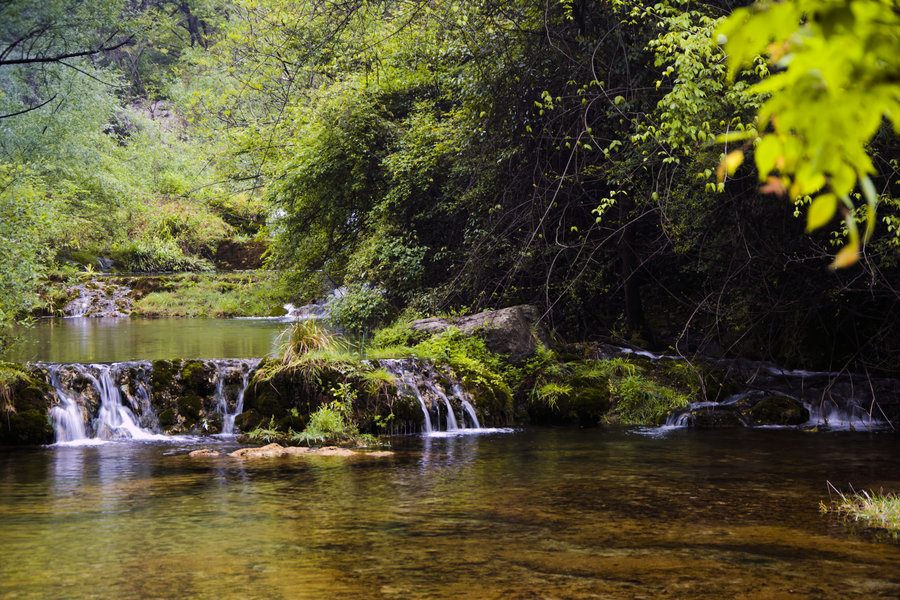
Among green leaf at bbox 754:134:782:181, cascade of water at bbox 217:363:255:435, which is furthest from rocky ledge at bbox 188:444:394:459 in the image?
green leaf at bbox 754:134:782:181

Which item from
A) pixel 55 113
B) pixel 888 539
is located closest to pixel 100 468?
pixel 888 539

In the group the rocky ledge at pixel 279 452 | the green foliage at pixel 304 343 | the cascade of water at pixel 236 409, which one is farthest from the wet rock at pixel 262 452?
the green foliage at pixel 304 343

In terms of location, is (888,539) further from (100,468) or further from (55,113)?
(55,113)

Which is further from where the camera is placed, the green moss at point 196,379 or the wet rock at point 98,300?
the wet rock at point 98,300

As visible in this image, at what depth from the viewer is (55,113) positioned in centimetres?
2158

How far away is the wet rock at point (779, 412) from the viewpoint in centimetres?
1231

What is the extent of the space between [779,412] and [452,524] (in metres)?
7.60

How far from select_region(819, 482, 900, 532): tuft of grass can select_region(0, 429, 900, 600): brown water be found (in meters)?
0.20

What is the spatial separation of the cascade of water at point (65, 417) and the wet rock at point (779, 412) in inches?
396

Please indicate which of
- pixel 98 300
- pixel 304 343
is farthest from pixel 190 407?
pixel 98 300

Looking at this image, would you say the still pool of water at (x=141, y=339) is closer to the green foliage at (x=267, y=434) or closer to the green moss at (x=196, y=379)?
the green moss at (x=196, y=379)

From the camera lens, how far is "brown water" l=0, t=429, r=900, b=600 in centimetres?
516

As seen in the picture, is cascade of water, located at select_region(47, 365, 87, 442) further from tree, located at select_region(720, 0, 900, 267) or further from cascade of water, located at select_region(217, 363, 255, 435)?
tree, located at select_region(720, 0, 900, 267)

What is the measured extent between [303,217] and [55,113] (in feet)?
24.9
